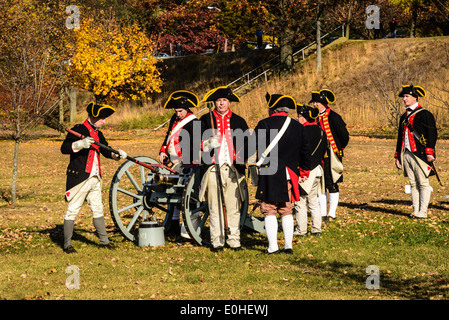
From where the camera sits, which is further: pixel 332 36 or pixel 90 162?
pixel 332 36

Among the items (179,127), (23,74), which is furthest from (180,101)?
(23,74)

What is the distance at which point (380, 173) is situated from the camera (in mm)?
18922

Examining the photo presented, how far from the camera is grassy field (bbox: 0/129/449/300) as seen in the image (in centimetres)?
722

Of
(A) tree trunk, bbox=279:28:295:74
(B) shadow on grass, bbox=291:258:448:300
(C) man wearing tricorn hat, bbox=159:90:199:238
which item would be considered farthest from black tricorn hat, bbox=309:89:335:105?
(A) tree trunk, bbox=279:28:295:74

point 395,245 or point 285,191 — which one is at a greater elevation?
point 285,191

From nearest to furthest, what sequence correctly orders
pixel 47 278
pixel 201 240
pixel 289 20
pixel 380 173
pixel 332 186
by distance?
pixel 47 278, pixel 201 240, pixel 332 186, pixel 380 173, pixel 289 20

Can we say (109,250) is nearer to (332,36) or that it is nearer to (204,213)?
(204,213)

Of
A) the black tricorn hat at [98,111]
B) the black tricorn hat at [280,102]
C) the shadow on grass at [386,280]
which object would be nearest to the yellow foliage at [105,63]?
the black tricorn hat at [98,111]

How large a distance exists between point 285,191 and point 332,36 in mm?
40531

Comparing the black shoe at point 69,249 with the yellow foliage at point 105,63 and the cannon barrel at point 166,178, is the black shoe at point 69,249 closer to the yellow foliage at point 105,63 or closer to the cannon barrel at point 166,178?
the cannon barrel at point 166,178

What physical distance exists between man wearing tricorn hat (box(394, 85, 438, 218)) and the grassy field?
464 millimetres

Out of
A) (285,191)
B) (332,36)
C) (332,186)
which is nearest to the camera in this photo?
(285,191)

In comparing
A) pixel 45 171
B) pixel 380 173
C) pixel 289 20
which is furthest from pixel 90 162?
pixel 289 20

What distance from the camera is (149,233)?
31.6 feet
